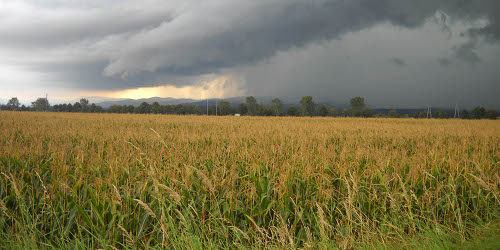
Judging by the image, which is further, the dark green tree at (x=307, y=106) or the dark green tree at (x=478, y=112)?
the dark green tree at (x=307, y=106)

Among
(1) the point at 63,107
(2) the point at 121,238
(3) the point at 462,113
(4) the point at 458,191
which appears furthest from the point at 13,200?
(3) the point at 462,113

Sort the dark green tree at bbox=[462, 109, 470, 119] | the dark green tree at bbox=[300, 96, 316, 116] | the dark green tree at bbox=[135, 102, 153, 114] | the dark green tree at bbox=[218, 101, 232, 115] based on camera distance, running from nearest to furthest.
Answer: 1. the dark green tree at bbox=[135, 102, 153, 114]
2. the dark green tree at bbox=[462, 109, 470, 119]
3. the dark green tree at bbox=[218, 101, 232, 115]
4. the dark green tree at bbox=[300, 96, 316, 116]

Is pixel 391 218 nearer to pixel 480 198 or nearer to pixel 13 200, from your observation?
pixel 480 198

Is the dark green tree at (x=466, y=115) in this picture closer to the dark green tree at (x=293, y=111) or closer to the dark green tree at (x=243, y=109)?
the dark green tree at (x=293, y=111)

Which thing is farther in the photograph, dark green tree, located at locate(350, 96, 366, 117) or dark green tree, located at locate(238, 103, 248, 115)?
dark green tree, located at locate(238, 103, 248, 115)

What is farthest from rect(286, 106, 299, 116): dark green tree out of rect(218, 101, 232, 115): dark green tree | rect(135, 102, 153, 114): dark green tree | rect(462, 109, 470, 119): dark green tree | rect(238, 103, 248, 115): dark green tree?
rect(462, 109, 470, 119): dark green tree

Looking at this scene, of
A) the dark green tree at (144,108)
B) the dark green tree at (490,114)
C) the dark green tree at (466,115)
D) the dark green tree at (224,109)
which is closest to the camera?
the dark green tree at (490,114)

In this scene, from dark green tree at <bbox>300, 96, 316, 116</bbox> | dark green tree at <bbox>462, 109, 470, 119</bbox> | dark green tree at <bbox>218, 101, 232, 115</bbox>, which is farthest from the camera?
dark green tree at <bbox>300, 96, 316, 116</bbox>

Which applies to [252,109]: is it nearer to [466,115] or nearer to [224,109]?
[224,109]

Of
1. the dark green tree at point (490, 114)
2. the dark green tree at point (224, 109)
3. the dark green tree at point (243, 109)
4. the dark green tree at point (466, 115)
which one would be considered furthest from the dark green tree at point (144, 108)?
the dark green tree at point (490, 114)

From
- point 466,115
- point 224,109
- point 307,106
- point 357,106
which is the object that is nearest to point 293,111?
point 307,106

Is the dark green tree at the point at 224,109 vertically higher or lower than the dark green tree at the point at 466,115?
higher

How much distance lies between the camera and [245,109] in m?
188

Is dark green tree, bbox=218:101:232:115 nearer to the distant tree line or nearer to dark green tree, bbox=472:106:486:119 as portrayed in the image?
the distant tree line
